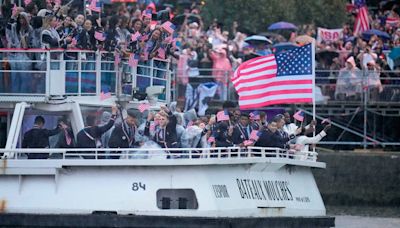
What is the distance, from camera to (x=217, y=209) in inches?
1226

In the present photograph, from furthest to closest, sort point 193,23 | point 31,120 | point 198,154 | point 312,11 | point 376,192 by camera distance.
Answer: point 312,11 → point 193,23 → point 376,192 → point 31,120 → point 198,154

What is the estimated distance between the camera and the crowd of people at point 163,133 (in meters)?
31.9

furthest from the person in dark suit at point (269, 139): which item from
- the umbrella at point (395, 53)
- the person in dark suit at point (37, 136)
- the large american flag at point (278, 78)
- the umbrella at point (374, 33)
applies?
the umbrella at point (374, 33)

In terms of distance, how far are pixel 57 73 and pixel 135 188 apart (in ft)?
9.79

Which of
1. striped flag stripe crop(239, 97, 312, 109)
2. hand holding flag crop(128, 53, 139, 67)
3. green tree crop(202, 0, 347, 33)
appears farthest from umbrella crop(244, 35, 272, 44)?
hand holding flag crop(128, 53, 139, 67)

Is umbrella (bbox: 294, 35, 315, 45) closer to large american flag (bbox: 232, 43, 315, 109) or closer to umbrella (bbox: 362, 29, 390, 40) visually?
umbrella (bbox: 362, 29, 390, 40)

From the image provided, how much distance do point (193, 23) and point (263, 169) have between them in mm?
15842

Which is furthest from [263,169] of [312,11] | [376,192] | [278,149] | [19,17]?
[312,11]

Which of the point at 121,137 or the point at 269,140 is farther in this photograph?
the point at 269,140

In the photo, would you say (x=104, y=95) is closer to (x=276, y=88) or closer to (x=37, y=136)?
(x=37, y=136)

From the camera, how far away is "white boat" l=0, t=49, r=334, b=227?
102 ft

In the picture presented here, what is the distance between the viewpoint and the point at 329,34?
49.0 meters

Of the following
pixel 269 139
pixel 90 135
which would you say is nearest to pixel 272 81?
pixel 269 139

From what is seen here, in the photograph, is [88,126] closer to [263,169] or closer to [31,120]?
[31,120]
